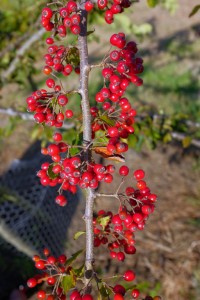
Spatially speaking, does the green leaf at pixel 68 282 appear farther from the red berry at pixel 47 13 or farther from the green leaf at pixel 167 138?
the green leaf at pixel 167 138

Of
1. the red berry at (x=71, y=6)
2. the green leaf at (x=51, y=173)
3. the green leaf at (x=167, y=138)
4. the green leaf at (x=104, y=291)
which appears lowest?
the green leaf at (x=104, y=291)

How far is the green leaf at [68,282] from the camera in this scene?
1.71 m

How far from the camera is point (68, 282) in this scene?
174 centimetres

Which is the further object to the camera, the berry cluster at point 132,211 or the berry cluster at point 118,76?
the berry cluster at point 132,211

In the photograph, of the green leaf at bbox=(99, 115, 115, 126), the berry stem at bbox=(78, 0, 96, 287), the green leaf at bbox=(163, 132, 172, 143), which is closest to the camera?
the berry stem at bbox=(78, 0, 96, 287)

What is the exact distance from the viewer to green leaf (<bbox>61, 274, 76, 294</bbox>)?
171cm

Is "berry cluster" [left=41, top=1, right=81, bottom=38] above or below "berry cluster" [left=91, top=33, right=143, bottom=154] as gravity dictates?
above

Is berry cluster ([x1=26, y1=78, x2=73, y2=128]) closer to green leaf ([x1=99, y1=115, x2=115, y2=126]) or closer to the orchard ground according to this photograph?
green leaf ([x1=99, y1=115, x2=115, y2=126])

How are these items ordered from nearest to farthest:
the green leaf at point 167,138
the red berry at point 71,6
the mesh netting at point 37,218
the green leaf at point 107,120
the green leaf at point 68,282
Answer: the red berry at point 71,6
the green leaf at point 107,120
the green leaf at point 68,282
the green leaf at point 167,138
the mesh netting at point 37,218

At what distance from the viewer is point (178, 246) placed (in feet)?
15.3

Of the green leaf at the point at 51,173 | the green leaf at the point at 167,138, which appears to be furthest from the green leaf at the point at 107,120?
the green leaf at the point at 167,138

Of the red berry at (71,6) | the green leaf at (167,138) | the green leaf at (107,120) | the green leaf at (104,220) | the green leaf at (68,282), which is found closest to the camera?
the red berry at (71,6)

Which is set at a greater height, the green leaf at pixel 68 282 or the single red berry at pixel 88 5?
the single red berry at pixel 88 5

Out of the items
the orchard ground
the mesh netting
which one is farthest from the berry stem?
the orchard ground
